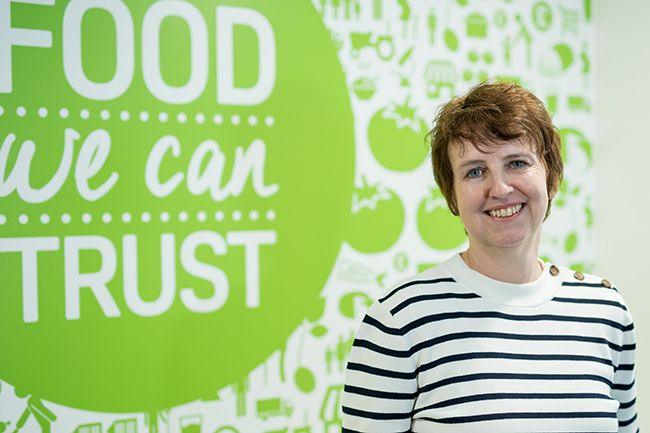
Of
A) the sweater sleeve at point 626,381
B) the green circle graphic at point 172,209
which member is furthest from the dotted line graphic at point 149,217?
the sweater sleeve at point 626,381

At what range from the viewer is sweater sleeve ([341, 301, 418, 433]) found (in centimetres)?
130

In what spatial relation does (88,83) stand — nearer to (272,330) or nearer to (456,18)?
(272,330)

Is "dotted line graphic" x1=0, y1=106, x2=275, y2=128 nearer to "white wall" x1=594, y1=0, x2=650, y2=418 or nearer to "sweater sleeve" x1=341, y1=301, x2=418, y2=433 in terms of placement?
"sweater sleeve" x1=341, y1=301, x2=418, y2=433

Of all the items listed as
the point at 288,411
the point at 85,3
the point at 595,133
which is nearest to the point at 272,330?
the point at 288,411

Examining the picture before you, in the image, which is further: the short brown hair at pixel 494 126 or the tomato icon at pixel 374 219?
the tomato icon at pixel 374 219

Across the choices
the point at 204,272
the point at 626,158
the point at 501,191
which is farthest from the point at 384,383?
the point at 626,158

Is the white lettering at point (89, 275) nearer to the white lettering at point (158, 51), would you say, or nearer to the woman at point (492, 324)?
the white lettering at point (158, 51)

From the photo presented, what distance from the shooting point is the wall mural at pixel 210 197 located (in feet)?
5.54

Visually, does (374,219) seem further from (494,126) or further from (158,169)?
(494,126)

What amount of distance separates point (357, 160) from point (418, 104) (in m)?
0.27

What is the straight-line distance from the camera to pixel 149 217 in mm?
1797

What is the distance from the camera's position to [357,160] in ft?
6.80

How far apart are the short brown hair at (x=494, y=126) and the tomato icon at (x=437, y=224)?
756 millimetres

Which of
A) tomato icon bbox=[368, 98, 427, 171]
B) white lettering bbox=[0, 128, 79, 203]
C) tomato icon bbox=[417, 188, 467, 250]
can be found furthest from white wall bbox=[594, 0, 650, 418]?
white lettering bbox=[0, 128, 79, 203]
